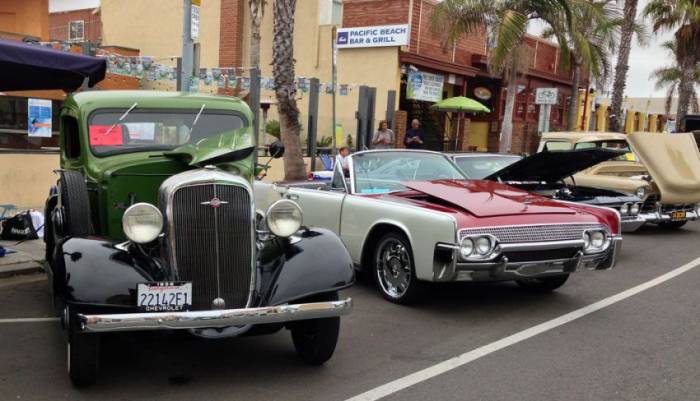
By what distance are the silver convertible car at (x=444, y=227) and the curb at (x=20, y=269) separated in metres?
3.16

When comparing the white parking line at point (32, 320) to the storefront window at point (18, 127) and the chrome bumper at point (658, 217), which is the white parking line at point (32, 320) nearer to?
the storefront window at point (18, 127)

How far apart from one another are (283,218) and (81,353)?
5.09ft

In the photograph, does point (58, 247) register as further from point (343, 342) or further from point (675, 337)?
point (675, 337)

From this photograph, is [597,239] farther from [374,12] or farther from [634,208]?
[374,12]

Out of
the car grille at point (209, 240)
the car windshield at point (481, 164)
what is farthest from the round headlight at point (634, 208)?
the car grille at point (209, 240)

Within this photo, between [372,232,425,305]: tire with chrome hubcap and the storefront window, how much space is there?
263 inches

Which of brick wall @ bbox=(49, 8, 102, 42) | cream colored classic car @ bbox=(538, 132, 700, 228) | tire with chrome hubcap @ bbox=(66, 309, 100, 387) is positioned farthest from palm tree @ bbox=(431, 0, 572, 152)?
brick wall @ bbox=(49, 8, 102, 42)

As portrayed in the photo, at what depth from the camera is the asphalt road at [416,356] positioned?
4.25m

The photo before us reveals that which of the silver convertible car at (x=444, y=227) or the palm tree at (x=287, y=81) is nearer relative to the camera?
the silver convertible car at (x=444, y=227)

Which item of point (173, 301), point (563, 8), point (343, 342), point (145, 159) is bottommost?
point (343, 342)

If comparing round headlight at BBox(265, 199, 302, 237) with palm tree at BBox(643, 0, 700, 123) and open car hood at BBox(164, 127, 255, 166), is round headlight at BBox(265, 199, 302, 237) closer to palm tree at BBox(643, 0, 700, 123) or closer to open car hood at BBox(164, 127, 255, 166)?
open car hood at BBox(164, 127, 255, 166)

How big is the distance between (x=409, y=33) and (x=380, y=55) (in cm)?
110

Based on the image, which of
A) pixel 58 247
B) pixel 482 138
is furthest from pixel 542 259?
pixel 482 138

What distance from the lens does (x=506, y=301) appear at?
21.8ft
